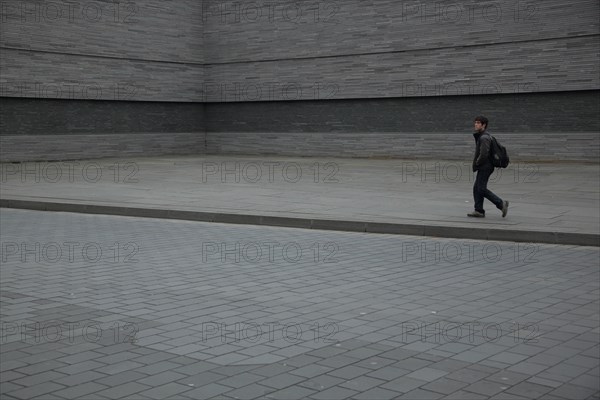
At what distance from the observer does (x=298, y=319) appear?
6.74 metres

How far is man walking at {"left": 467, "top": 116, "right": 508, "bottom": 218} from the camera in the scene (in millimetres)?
12727

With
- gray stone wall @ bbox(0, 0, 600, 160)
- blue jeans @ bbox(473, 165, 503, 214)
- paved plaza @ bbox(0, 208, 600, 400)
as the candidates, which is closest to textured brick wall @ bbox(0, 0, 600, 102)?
gray stone wall @ bbox(0, 0, 600, 160)

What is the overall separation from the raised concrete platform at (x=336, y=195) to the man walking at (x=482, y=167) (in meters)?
0.28

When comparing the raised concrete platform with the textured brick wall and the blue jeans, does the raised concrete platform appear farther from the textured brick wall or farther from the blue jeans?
the textured brick wall

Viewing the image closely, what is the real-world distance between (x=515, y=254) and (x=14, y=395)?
23.2ft

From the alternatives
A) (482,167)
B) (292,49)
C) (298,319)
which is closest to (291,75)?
(292,49)

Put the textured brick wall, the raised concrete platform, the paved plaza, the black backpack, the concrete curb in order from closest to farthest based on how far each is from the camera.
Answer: the paved plaza, the concrete curb, the raised concrete platform, the black backpack, the textured brick wall

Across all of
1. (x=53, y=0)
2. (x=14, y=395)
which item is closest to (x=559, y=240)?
(x=14, y=395)

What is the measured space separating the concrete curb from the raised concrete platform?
15mm

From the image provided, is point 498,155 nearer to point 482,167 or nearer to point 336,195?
point 482,167

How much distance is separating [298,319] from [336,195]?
1011 centimetres

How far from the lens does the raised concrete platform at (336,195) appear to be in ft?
40.5

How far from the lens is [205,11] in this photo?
112 feet

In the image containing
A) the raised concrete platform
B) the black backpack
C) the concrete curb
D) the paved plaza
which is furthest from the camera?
the black backpack
